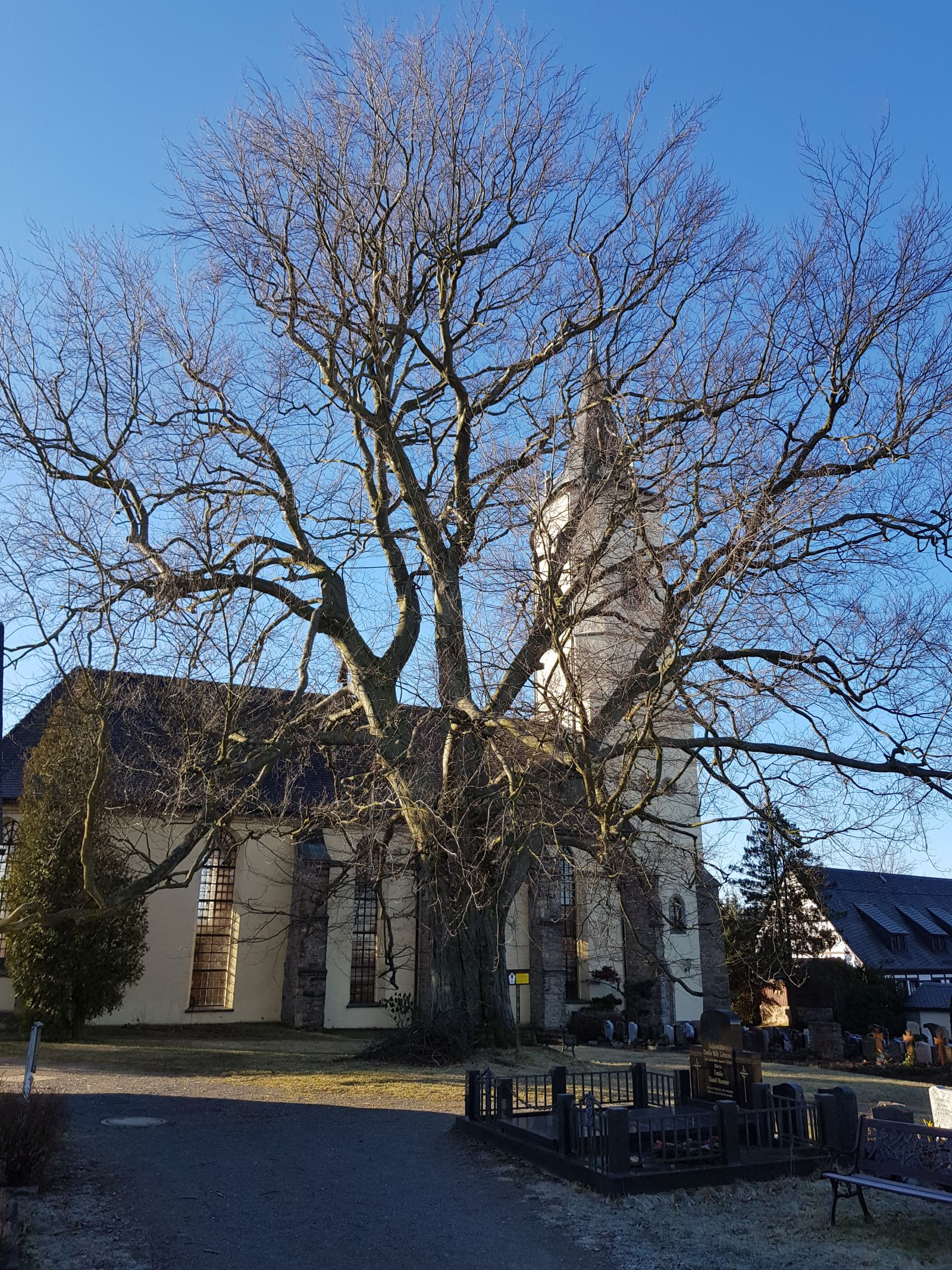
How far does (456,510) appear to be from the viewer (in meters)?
13.4

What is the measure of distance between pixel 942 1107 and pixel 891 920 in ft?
138

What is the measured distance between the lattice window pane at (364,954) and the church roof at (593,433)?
19.0m

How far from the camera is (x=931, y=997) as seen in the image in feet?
129

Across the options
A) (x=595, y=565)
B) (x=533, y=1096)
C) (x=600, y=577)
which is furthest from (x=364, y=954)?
(x=595, y=565)

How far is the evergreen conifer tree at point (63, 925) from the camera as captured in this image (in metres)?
19.9

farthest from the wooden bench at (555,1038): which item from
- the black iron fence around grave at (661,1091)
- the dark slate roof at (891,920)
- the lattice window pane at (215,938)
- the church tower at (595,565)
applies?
the dark slate roof at (891,920)

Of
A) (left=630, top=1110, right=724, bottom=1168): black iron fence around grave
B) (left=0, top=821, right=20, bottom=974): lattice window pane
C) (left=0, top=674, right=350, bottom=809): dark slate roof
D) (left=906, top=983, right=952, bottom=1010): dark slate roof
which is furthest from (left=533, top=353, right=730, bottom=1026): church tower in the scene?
(left=906, top=983, right=952, bottom=1010): dark slate roof

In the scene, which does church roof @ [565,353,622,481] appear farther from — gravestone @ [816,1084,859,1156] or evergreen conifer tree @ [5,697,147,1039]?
evergreen conifer tree @ [5,697,147,1039]

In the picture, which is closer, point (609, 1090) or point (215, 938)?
point (609, 1090)

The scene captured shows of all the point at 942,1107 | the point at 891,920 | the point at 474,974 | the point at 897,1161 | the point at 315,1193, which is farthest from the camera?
the point at 891,920

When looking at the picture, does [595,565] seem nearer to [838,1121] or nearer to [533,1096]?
[838,1121]

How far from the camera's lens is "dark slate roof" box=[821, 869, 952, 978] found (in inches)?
1761

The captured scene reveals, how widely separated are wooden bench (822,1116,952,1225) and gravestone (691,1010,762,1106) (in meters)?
2.66

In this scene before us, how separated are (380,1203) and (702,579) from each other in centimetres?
616
